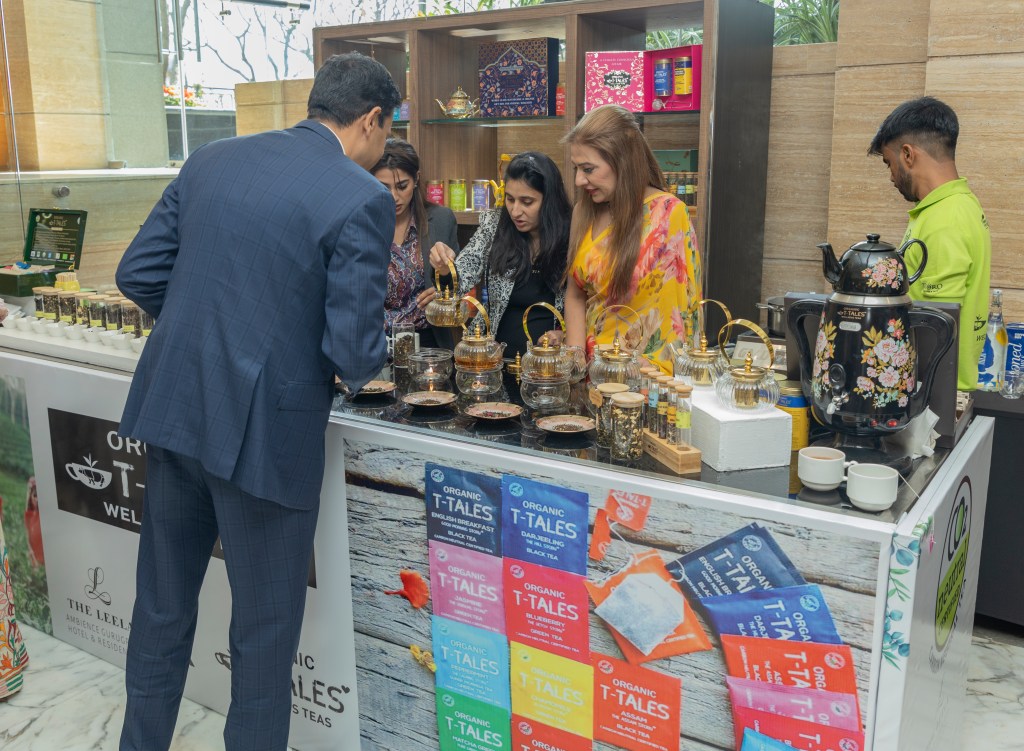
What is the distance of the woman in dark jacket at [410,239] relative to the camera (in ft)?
10.8

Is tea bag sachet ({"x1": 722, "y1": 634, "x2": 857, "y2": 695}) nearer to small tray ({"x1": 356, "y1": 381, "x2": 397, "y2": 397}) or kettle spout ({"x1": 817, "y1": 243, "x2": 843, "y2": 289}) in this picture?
kettle spout ({"x1": 817, "y1": 243, "x2": 843, "y2": 289})

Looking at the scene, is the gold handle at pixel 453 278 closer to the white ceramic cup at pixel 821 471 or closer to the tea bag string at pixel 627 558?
the tea bag string at pixel 627 558

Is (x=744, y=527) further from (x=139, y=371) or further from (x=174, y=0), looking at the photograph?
(x=174, y=0)

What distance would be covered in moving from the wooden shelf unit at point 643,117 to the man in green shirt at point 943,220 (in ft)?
2.90

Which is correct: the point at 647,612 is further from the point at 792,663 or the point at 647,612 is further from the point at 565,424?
the point at 565,424

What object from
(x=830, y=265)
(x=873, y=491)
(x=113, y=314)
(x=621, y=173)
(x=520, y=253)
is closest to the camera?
(x=873, y=491)

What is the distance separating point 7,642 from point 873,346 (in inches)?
102

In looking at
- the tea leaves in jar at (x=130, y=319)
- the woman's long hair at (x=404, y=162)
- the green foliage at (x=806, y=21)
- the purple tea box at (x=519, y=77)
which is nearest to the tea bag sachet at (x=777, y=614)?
the tea leaves in jar at (x=130, y=319)

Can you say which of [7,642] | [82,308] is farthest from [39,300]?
[7,642]

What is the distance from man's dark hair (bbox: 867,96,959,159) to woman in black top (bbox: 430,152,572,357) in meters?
1.07

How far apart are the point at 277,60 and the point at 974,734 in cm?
545

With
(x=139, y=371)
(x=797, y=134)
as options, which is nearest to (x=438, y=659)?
(x=139, y=371)

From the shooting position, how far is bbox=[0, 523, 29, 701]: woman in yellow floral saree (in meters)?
2.85

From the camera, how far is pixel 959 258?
2.80 meters
